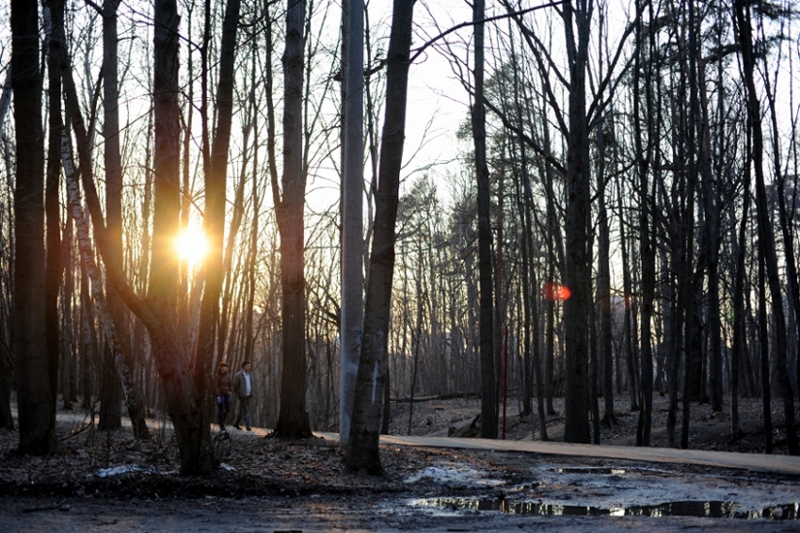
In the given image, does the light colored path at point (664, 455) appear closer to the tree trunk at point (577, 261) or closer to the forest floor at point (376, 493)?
the forest floor at point (376, 493)

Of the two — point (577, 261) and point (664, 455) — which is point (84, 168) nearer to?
point (664, 455)

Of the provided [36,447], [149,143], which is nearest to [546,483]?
[36,447]

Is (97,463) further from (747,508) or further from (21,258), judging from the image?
(747,508)

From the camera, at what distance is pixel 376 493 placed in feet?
28.9

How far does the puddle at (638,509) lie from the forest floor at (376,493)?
2 cm

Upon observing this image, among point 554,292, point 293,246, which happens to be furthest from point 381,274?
point 554,292

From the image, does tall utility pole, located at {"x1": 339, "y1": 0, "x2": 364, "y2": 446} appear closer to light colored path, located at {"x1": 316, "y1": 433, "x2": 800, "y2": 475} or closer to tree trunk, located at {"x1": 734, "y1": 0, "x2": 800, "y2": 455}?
light colored path, located at {"x1": 316, "y1": 433, "x2": 800, "y2": 475}

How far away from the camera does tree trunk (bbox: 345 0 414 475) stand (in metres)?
9.55

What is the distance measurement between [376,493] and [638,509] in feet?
9.18

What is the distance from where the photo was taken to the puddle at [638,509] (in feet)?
22.4

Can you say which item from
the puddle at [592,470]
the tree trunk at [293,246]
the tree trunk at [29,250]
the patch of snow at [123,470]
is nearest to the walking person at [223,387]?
the tree trunk at [293,246]

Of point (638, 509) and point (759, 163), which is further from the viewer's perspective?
point (759, 163)

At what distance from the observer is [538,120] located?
25.7 m

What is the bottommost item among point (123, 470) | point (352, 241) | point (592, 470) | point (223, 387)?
point (592, 470)
